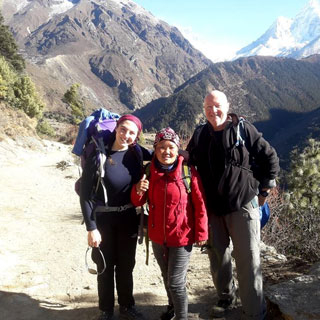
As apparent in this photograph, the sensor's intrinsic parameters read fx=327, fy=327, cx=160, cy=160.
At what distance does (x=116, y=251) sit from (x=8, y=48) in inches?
1325

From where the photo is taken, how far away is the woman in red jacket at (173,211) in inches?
102

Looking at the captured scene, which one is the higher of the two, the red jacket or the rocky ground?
the red jacket

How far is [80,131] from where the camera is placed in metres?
2.92

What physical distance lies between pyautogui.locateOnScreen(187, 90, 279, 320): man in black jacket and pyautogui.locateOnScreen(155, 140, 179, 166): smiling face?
0.25 metres

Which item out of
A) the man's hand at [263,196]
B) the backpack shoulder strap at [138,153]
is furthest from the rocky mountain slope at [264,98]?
the backpack shoulder strap at [138,153]

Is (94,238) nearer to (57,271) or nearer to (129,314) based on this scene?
(129,314)

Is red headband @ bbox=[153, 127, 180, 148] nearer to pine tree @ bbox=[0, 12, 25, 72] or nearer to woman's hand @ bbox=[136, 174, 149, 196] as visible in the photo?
woman's hand @ bbox=[136, 174, 149, 196]

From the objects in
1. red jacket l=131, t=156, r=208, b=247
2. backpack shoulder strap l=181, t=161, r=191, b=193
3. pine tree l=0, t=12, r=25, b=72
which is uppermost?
pine tree l=0, t=12, r=25, b=72

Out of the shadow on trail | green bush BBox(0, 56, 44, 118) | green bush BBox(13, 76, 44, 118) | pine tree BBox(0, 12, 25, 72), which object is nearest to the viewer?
the shadow on trail

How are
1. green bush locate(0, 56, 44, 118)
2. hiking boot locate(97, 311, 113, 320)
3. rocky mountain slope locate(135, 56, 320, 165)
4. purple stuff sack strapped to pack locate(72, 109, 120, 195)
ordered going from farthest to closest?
rocky mountain slope locate(135, 56, 320, 165) < green bush locate(0, 56, 44, 118) < hiking boot locate(97, 311, 113, 320) < purple stuff sack strapped to pack locate(72, 109, 120, 195)

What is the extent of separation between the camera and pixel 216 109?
2662 mm

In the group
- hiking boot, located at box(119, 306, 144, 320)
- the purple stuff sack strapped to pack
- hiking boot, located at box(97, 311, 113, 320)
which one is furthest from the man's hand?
hiking boot, located at box(97, 311, 113, 320)

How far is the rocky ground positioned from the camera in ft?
11.5

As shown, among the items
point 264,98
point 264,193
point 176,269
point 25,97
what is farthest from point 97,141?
point 264,98
